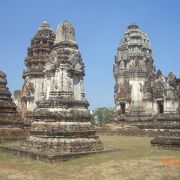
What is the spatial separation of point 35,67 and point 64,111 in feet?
80.4

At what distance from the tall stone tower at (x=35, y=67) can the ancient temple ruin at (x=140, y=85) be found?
1063cm

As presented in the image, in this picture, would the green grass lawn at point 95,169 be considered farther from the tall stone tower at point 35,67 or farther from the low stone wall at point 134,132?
the tall stone tower at point 35,67

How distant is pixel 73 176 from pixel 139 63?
3361 centimetres

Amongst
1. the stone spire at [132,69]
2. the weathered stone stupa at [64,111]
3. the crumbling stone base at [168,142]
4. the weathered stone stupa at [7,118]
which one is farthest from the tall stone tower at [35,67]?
the crumbling stone base at [168,142]

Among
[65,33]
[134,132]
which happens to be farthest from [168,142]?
[134,132]

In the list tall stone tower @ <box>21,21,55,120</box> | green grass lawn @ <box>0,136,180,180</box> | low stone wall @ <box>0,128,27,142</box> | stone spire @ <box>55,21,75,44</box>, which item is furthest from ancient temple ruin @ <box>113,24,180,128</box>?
green grass lawn @ <box>0,136,180,180</box>

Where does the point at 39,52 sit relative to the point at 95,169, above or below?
above

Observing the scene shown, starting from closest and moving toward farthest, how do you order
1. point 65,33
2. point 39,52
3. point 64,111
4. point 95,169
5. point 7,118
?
point 95,169, point 64,111, point 65,33, point 7,118, point 39,52

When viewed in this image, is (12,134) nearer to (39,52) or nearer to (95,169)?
(95,169)

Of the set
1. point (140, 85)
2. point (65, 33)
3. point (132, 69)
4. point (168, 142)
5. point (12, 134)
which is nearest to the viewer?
point (168, 142)

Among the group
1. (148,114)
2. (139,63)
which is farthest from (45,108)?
(139,63)

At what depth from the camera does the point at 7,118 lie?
21438mm

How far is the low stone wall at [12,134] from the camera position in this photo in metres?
20.3

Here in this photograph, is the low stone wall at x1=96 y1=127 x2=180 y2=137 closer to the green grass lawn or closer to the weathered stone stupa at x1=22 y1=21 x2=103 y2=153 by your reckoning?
the weathered stone stupa at x1=22 y1=21 x2=103 y2=153
